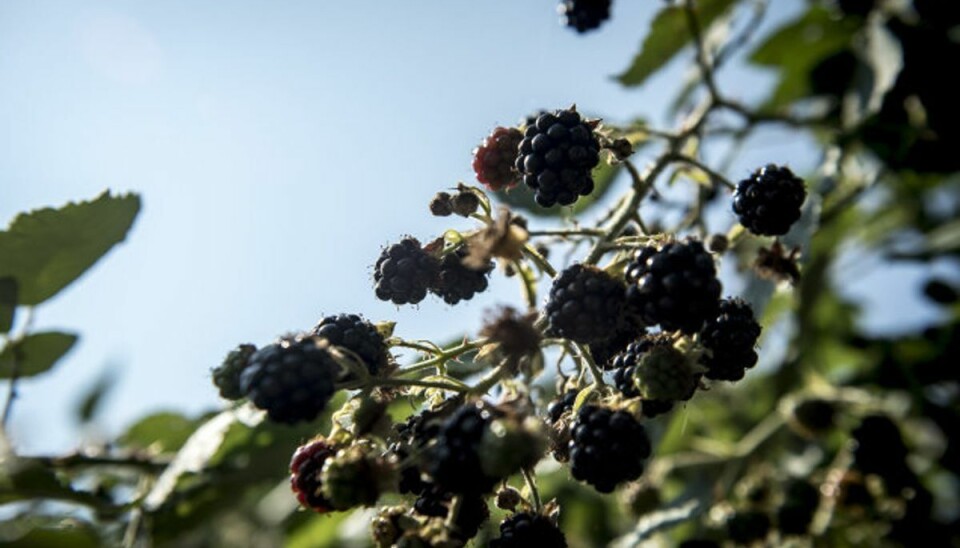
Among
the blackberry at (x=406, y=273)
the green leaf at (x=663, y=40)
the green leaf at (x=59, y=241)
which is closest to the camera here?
the blackberry at (x=406, y=273)

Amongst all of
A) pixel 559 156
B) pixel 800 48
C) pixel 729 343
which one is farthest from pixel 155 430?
pixel 800 48

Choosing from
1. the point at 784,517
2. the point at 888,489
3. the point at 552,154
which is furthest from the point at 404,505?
the point at 888,489

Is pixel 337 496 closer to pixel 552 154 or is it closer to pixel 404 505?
pixel 404 505

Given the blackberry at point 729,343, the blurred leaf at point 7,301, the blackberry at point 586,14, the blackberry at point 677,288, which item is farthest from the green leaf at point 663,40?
the blurred leaf at point 7,301

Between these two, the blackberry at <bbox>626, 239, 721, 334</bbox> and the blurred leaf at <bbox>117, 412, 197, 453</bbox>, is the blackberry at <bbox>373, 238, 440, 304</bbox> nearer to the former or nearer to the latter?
the blackberry at <bbox>626, 239, 721, 334</bbox>

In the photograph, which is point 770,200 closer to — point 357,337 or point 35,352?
point 357,337

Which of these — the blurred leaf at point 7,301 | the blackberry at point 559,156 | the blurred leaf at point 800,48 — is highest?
the blurred leaf at point 800,48

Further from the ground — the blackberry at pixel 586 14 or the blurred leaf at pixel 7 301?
the blackberry at pixel 586 14

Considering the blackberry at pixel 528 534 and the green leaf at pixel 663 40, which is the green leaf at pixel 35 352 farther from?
the green leaf at pixel 663 40
